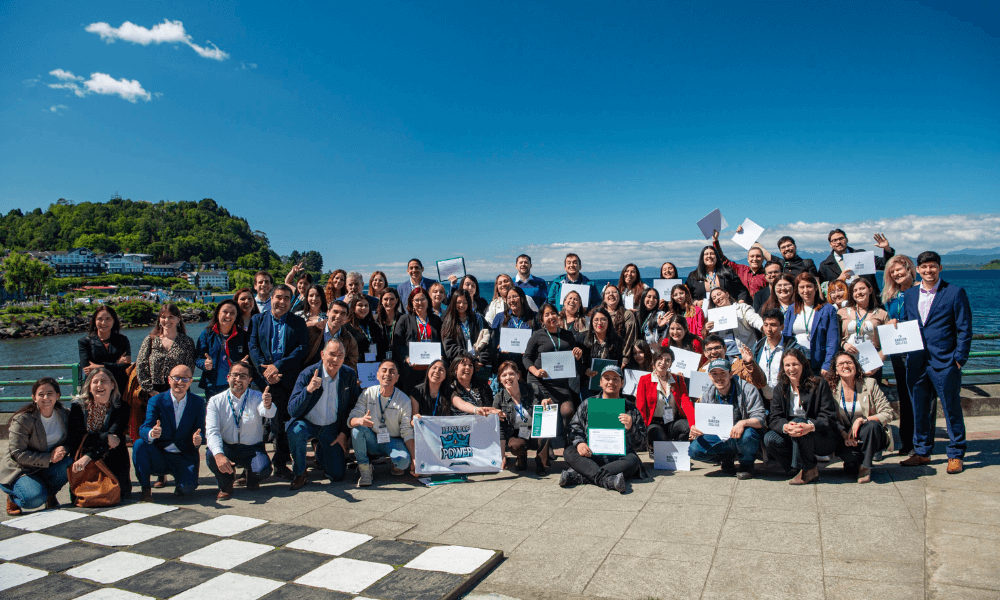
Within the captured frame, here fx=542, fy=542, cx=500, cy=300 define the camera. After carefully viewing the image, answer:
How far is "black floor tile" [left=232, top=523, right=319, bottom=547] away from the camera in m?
4.31

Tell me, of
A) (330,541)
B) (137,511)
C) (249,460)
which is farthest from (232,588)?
(249,460)

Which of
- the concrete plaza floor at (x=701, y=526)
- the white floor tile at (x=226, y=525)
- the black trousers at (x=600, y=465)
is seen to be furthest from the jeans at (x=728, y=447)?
the white floor tile at (x=226, y=525)

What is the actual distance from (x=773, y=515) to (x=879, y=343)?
274 cm

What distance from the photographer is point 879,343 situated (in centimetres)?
605

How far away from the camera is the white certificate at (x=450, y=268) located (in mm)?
9312

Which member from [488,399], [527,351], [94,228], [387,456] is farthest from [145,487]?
[94,228]

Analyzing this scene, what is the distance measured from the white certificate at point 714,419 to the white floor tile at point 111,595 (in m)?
5.08

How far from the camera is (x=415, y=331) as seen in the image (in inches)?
290

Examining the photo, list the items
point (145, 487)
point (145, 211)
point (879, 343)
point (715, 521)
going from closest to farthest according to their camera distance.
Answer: point (715, 521), point (145, 487), point (879, 343), point (145, 211)

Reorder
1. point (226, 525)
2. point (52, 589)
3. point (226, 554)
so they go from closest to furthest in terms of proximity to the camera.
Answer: point (52, 589) → point (226, 554) → point (226, 525)

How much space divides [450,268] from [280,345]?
343 centimetres

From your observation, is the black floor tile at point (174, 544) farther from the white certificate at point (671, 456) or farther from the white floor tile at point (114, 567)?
the white certificate at point (671, 456)

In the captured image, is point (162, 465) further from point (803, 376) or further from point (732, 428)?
point (803, 376)

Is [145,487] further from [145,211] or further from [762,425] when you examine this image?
[145,211]
